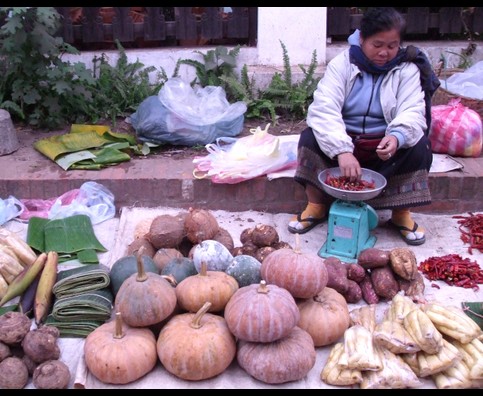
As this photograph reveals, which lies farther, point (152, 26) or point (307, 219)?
point (152, 26)

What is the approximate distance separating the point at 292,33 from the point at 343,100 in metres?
2.09

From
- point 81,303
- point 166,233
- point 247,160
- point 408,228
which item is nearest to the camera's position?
point 81,303

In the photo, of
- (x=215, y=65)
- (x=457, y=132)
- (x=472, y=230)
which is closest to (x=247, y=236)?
(x=472, y=230)

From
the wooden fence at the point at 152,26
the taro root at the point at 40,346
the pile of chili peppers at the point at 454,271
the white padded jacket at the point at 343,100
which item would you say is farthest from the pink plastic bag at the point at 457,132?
the taro root at the point at 40,346

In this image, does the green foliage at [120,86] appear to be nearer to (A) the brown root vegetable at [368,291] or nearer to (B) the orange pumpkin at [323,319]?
(A) the brown root vegetable at [368,291]

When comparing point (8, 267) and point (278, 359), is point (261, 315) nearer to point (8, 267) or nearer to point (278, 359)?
point (278, 359)

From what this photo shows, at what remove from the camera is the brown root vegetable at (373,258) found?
349 centimetres

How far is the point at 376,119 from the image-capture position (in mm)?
4105

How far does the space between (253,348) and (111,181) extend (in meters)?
2.19

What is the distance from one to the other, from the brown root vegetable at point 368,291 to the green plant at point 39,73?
292 centimetres

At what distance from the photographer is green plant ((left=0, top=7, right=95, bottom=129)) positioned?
4918mm

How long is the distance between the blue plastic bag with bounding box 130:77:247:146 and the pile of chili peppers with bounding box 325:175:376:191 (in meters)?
1.51

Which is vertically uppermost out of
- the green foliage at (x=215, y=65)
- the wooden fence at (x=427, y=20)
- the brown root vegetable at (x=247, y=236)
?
the wooden fence at (x=427, y=20)
